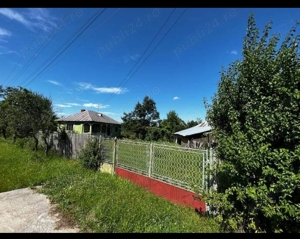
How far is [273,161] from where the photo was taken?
2.58 m

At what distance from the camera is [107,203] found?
4121mm

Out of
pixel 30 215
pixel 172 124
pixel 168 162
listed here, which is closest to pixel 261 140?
pixel 168 162

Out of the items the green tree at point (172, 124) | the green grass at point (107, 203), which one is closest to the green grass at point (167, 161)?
the green grass at point (107, 203)

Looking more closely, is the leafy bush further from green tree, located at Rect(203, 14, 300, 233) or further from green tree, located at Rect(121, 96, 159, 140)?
green tree, located at Rect(121, 96, 159, 140)

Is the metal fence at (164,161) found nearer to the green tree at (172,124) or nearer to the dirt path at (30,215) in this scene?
the dirt path at (30,215)

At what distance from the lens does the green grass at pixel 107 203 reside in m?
3.30

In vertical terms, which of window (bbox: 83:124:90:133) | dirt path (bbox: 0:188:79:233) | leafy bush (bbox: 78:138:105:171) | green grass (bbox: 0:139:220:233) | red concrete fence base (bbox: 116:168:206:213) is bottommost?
dirt path (bbox: 0:188:79:233)

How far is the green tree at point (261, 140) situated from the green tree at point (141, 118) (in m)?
36.9

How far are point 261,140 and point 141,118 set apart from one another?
42441 millimetres

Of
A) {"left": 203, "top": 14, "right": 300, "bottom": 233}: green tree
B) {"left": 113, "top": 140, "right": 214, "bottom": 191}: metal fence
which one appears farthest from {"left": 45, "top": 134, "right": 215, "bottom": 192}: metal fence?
{"left": 203, "top": 14, "right": 300, "bottom": 233}: green tree

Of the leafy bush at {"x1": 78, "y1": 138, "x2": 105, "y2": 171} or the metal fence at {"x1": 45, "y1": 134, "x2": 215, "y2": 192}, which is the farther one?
the leafy bush at {"x1": 78, "y1": 138, "x2": 105, "y2": 171}

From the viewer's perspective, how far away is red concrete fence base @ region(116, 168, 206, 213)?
12.9 feet

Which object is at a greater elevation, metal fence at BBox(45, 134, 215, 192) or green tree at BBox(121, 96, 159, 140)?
green tree at BBox(121, 96, 159, 140)

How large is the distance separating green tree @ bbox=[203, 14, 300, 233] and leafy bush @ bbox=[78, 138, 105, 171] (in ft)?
16.3
